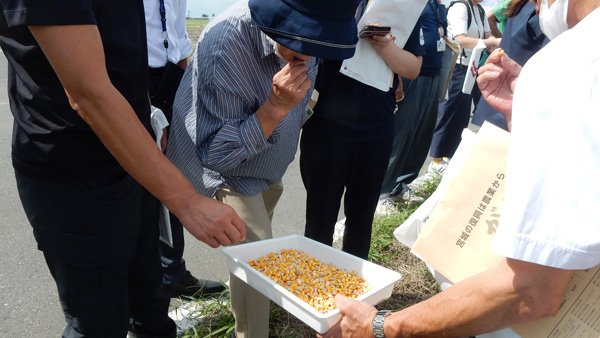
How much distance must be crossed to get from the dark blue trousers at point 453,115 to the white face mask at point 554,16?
10.9 feet

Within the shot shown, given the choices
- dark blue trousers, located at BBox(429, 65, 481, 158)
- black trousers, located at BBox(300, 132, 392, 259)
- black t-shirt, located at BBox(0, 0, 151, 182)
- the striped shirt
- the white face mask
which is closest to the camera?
the white face mask

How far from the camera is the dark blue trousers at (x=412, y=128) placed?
3452 millimetres

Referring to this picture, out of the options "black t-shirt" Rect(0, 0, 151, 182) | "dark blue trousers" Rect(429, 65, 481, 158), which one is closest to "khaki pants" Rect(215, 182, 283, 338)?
"black t-shirt" Rect(0, 0, 151, 182)

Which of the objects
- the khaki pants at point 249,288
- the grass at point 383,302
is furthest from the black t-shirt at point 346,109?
the grass at point 383,302

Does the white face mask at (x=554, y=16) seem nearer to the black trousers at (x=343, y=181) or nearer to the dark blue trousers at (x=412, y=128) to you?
the black trousers at (x=343, y=181)

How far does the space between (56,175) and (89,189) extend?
0.10 meters

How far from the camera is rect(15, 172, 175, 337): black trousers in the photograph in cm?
140

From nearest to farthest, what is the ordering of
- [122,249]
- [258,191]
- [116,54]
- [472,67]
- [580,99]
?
1. [580,99]
2. [116,54]
3. [122,249]
4. [258,191]
5. [472,67]

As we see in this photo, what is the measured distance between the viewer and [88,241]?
1.42 m

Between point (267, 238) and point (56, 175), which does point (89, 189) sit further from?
point (267, 238)

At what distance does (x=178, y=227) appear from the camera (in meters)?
2.57

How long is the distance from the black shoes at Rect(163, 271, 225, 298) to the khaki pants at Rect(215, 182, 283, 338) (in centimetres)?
78

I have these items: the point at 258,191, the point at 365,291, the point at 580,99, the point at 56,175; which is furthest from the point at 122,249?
the point at 580,99

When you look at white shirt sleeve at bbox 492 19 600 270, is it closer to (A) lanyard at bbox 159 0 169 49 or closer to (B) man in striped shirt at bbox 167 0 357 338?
(B) man in striped shirt at bbox 167 0 357 338
